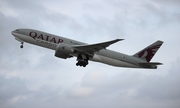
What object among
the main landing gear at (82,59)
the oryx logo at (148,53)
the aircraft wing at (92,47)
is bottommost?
the main landing gear at (82,59)

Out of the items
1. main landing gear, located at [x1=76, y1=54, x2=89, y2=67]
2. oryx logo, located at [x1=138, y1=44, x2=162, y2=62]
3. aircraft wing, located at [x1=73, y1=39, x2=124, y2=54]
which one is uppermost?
oryx logo, located at [x1=138, y1=44, x2=162, y2=62]

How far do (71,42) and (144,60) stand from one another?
1146 cm

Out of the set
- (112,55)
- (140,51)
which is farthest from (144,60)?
(112,55)

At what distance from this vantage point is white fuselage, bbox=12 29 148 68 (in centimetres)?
4522

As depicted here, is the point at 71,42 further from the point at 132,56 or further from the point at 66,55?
the point at 132,56

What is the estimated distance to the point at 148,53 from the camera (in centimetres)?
4994

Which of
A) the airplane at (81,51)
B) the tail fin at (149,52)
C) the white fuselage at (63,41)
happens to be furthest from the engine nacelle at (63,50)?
the tail fin at (149,52)

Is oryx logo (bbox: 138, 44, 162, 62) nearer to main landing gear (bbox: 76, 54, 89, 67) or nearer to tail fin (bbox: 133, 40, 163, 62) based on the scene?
tail fin (bbox: 133, 40, 163, 62)

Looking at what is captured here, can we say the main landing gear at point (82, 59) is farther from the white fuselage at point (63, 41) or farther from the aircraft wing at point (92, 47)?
the aircraft wing at point (92, 47)

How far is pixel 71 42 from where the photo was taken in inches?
1813

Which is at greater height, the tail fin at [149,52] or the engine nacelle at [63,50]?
the tail fin at [149,52]

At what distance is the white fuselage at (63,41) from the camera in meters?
45.2

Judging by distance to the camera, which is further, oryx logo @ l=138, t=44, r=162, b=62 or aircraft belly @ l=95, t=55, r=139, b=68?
oryx logo @ l=138, t=44, r=162, b=62

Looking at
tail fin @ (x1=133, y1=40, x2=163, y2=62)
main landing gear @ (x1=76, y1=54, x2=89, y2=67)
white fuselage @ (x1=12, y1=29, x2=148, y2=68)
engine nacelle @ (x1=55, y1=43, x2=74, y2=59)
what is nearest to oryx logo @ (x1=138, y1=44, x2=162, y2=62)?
tail fin @ (x1=133, y1=40, x2=163, y2=62)
